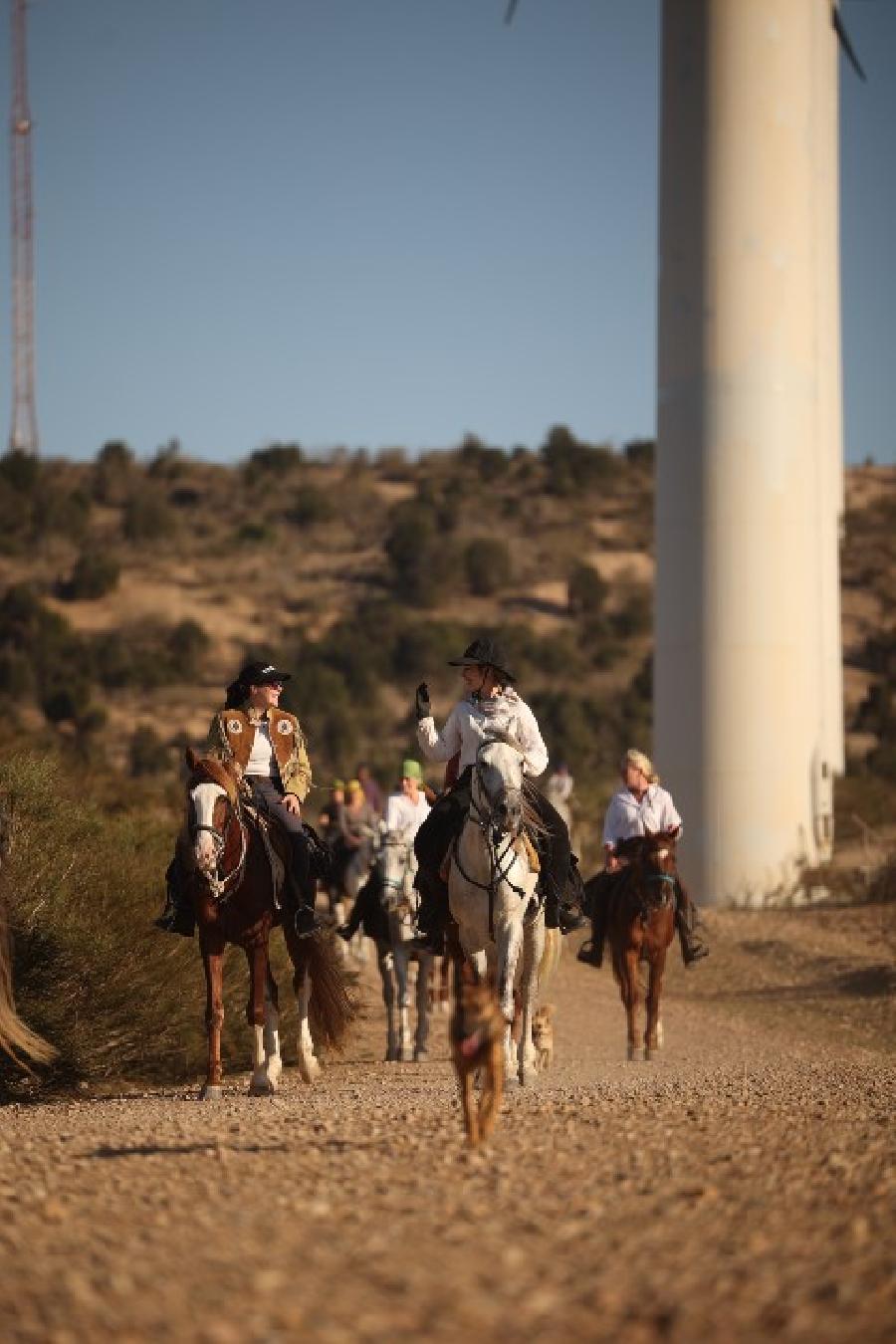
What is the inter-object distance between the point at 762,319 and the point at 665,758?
7826mm

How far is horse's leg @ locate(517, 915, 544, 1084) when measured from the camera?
15289 millimetres

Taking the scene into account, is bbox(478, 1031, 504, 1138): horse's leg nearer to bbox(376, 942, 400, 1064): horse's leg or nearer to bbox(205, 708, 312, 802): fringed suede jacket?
bbox(205, 708, 312, 802): fringed suede jacket

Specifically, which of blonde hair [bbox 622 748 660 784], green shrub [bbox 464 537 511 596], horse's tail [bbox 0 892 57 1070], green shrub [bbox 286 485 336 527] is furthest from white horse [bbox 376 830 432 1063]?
green shrub [bbox 286 485 336 527]

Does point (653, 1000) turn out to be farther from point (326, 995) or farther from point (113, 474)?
point (113, 474)

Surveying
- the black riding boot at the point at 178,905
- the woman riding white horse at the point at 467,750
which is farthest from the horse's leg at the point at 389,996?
the woman riding white horse at the point at 467,750

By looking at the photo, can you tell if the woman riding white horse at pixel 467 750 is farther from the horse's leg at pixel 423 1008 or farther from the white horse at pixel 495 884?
the horse's leg at pixel 423 1008

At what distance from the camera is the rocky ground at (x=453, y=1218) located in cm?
702

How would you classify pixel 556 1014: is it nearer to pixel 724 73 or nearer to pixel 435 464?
pixel 724 73

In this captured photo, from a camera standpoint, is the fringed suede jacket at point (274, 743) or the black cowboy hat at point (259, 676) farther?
the black cowboy hat at point (259, 676)

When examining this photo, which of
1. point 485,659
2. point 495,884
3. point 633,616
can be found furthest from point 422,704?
point 633,616

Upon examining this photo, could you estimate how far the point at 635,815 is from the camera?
20.1 metres

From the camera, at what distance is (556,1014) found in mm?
25609

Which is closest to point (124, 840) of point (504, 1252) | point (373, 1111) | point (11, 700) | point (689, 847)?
point (373, 1111)

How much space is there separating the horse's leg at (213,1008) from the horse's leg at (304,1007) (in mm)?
771
